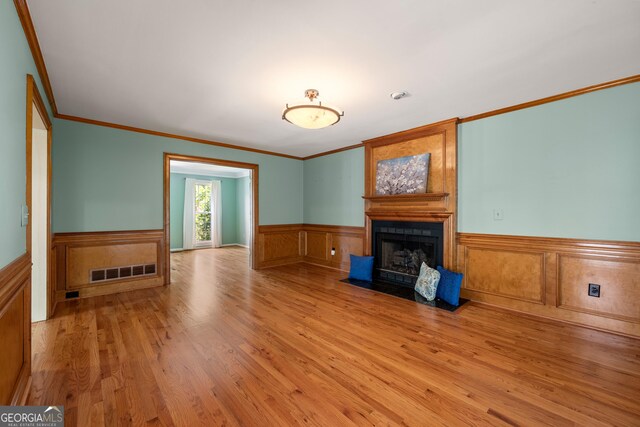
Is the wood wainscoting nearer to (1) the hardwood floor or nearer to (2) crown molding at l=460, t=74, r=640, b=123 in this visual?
(1) the hardwood floor

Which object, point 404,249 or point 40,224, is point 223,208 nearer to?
point 40,224

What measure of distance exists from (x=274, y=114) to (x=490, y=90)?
2.52 m

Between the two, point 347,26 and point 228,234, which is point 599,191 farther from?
point 228,234

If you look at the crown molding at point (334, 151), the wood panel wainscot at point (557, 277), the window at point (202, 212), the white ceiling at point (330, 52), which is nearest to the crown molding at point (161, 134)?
the white ceiling at point (330, 52)

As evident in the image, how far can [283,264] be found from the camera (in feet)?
19.6

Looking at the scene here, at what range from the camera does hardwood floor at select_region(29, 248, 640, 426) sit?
162 cm

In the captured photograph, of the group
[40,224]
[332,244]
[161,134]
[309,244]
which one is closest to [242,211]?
[309,244]

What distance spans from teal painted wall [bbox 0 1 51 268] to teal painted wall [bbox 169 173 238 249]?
265 inches

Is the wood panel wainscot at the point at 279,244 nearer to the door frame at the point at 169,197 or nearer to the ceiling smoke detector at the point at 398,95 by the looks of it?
the door frame at the point at 169,197

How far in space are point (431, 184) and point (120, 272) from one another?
16.0ft

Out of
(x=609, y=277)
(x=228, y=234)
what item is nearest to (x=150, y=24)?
(x=609, y=277)

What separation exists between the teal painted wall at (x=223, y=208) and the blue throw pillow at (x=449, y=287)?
7.41 metres

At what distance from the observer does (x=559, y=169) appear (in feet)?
9.66

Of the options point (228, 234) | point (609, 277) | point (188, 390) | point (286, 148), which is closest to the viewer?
point (188, 390)
